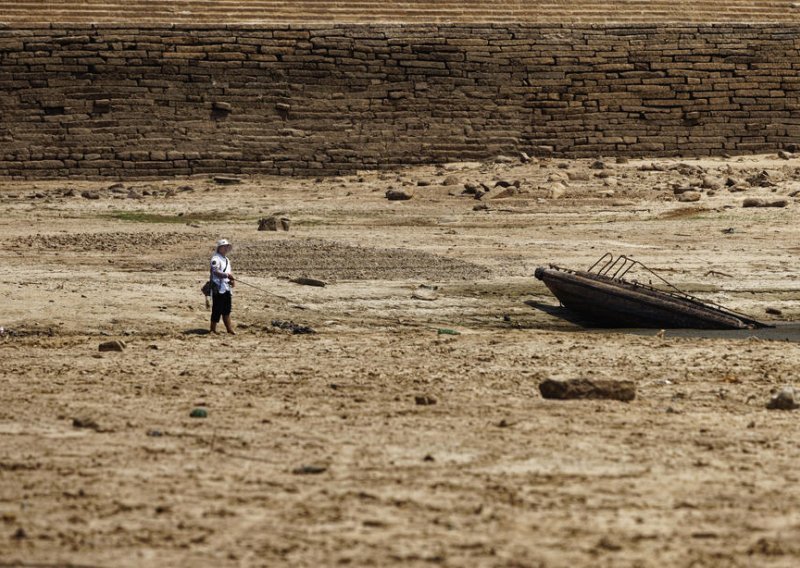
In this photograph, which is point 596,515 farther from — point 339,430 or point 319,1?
point 319,1

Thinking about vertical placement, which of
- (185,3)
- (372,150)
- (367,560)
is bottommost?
(367,560)

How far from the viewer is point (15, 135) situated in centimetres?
1964

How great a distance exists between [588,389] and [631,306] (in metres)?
3.73

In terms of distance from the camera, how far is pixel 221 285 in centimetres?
1106

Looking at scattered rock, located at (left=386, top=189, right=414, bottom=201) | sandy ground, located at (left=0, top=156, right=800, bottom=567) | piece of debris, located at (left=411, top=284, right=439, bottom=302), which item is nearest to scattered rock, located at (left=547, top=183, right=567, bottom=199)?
sandy ground, located at (left=0, top=156, right=800, bottom=567)

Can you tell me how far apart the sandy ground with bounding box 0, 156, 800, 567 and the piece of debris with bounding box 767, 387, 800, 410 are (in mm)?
139

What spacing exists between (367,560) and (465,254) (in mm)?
9260

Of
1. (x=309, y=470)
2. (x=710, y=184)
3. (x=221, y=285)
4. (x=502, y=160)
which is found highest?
(x=502, y=160)

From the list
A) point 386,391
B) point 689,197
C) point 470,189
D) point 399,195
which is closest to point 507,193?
point 470,189

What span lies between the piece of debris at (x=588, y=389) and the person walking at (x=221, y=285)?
3.12m

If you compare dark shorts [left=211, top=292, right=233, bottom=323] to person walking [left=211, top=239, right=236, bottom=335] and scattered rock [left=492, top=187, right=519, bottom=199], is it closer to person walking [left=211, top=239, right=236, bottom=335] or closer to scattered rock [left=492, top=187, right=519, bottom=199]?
person walking [left=211, top=239, right=236, bottom=335]

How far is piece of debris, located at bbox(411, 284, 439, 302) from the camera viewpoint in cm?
1291

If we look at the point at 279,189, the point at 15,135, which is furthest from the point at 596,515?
the point at 15,135

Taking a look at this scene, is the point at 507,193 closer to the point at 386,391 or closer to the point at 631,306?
the point at 631,306
